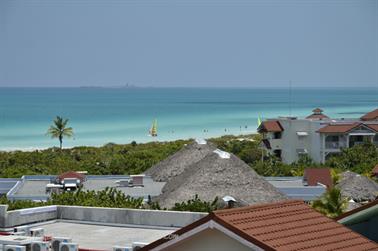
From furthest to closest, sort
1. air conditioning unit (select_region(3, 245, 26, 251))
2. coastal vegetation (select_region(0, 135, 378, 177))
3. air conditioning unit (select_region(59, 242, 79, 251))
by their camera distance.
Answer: coastal vegetation (select_region(0, 135, 378, 177)) < air conditioning unit (select_region(59, 242, 79, 251)) < air conditioning unit (select_region(3, 245, 26, 251))

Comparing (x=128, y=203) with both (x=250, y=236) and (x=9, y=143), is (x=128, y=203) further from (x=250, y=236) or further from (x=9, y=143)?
(x=9, y=143)

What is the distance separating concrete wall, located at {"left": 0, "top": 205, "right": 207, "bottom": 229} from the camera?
64.6 ft

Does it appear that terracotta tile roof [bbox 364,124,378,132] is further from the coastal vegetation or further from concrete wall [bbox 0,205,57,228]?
concrete wall [bbox 0,205,57,228]

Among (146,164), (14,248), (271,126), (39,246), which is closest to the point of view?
(14,248)

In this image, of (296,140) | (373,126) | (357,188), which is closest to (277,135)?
(296,140)

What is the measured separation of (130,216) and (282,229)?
10489 mm

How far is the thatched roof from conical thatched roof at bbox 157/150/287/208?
212 inches

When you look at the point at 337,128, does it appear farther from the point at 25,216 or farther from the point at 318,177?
the point at 25,216

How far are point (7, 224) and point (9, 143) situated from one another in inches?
4830

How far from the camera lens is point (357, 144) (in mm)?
70188

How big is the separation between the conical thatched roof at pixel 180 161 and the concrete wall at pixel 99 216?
19727 mm

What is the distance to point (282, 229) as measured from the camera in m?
10.3

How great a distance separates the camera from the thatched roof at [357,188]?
38.0 metres

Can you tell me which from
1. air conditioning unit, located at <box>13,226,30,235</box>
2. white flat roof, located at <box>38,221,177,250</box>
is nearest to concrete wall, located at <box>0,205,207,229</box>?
white flat roof, located at <box>38,221,177,250</box>
